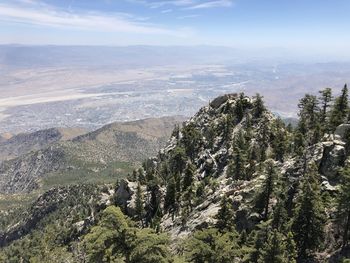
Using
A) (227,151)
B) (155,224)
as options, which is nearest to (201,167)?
(227,151)

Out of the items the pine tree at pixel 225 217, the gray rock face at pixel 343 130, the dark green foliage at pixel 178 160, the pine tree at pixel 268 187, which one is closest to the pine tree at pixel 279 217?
the pine tree at pixel 268 187

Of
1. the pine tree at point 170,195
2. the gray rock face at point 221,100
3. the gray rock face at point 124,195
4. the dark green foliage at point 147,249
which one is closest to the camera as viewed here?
the dark green foliage at point 147,249

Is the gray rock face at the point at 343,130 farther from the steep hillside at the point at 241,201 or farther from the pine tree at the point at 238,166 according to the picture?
the pine tree at the point at 238,166

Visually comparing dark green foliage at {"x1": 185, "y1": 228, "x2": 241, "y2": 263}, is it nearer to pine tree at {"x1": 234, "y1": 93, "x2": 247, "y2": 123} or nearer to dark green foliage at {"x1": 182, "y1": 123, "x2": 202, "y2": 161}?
dark green foliage at {"x1": 182, "y1": 123, "x2": 202, "y2": 161}

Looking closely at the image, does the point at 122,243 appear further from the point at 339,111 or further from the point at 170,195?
the point at 339,111

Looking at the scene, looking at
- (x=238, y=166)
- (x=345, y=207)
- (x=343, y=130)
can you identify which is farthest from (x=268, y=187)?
(x=238, y=166)

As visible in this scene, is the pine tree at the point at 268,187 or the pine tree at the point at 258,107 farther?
the pine tree at the point at 258,107
